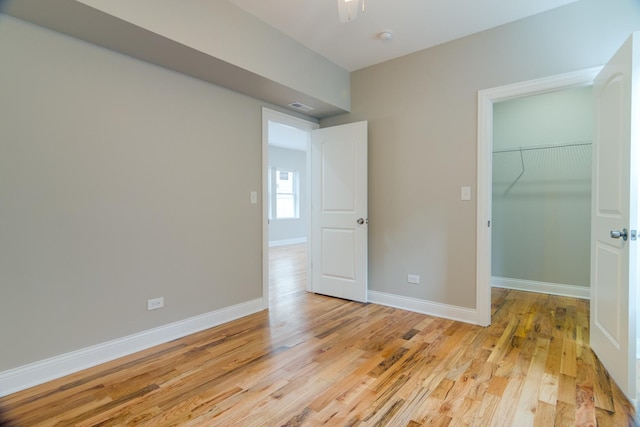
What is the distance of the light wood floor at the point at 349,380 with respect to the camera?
1.67 metres

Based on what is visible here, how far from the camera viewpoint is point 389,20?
269cm

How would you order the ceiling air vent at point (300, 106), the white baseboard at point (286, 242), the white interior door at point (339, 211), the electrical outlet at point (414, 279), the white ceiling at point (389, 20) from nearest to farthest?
the white ceiling at point (389, 20), the electrical outlet at point (414, 279), the ceiling air vent at point (300, 106), the white interior door at point (339, 211), the white baseboard at point (286, 242)

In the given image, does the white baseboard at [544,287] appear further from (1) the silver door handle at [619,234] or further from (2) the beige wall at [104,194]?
(2) the beige wall at [104,194]

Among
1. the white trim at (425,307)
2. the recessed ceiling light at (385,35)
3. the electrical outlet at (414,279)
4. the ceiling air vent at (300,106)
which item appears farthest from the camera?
the ceiling air vent at (300,106)

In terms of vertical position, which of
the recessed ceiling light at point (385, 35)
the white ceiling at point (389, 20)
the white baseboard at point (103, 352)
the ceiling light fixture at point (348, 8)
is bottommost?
the white baseboard at point (103, 352)

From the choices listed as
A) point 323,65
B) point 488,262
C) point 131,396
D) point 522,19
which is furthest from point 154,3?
point 488,262

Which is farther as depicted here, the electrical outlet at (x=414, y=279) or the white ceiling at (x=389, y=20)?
the electrical outlet at (x=414, y=279)

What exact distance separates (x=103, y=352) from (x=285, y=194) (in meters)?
6.93

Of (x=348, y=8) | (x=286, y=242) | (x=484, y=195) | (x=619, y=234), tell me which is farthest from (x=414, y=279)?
(x=286, y=242)

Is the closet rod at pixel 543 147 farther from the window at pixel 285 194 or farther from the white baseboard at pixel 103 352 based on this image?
the window at pixel 285 194

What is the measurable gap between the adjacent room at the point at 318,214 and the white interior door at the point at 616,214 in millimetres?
18

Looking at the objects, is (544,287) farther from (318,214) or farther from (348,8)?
(348,8)

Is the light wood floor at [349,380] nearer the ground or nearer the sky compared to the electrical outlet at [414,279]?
nearer the ground

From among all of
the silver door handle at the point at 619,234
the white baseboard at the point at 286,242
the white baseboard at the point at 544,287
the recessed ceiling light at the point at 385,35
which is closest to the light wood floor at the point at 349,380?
the silver door handle at the point at 619,234
